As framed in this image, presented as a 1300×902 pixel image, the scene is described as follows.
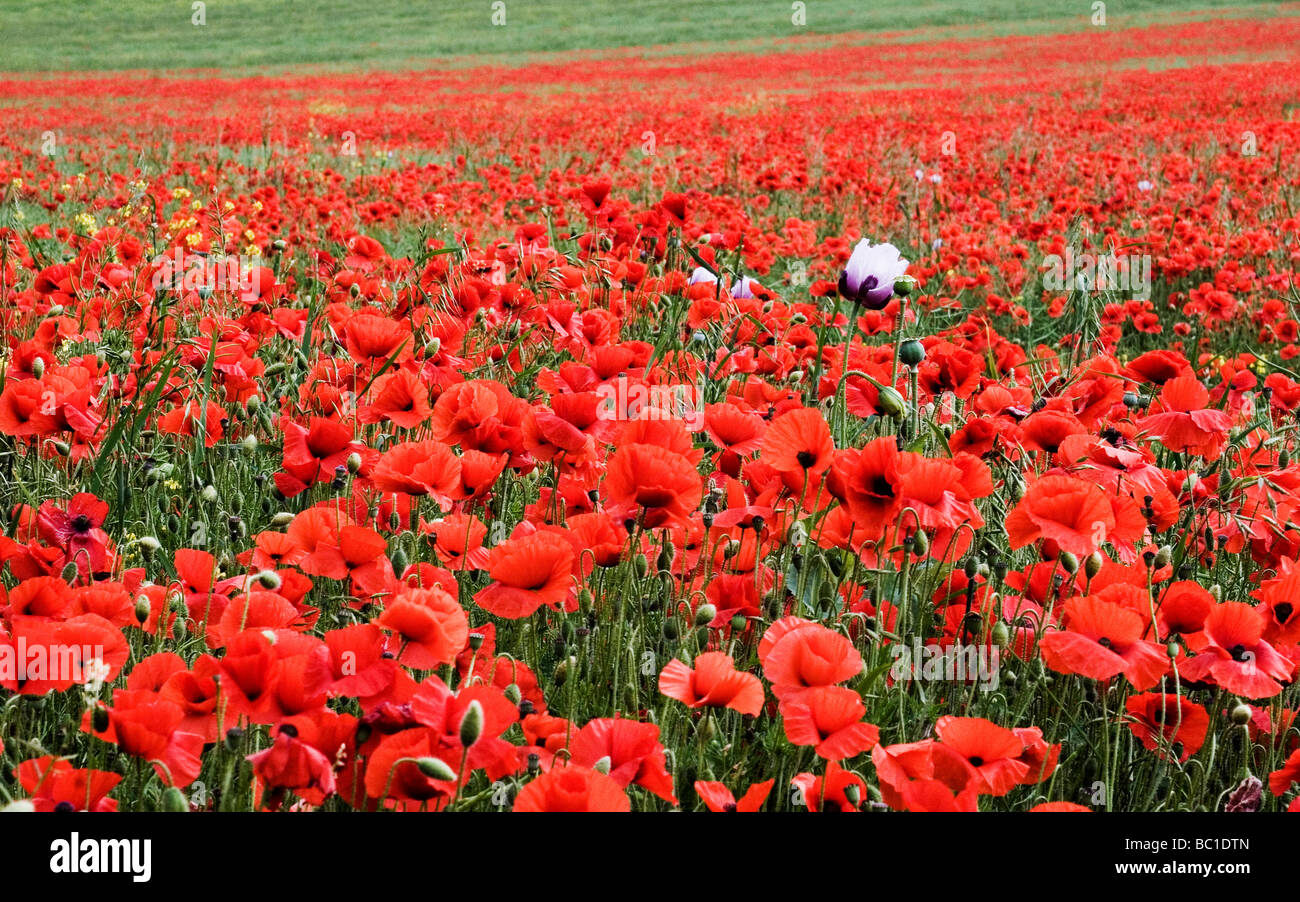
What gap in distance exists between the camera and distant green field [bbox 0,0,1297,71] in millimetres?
30781

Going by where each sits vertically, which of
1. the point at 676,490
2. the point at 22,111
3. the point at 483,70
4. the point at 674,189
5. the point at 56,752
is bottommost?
the point at 56,752

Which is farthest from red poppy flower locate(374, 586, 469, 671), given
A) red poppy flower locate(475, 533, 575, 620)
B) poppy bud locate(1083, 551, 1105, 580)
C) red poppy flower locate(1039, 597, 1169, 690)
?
poppy bud locate(1083, 551, 1105, 580)

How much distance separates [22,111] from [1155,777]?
58.1ft

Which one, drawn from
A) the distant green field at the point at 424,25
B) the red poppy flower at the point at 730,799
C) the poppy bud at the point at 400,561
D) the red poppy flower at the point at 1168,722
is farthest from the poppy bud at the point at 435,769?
the distant green field at the point at 424,25

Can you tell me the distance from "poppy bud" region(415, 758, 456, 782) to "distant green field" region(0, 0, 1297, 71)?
101 feet

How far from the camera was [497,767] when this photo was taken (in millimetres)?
1266

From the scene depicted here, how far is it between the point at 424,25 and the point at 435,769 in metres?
39.9

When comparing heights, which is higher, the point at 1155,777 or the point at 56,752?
the point at 56,752

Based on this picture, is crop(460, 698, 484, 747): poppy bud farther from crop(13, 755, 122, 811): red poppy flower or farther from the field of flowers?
crop(13, 755, 122, 811): red poppy flower

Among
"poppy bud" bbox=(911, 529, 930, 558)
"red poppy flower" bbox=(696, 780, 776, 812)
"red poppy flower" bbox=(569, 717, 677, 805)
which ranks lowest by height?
"red poppy flower" bbox=(696, 780, 776, 812)

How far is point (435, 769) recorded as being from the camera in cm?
113

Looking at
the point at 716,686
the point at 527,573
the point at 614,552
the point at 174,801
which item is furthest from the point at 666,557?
the point at 174,801
